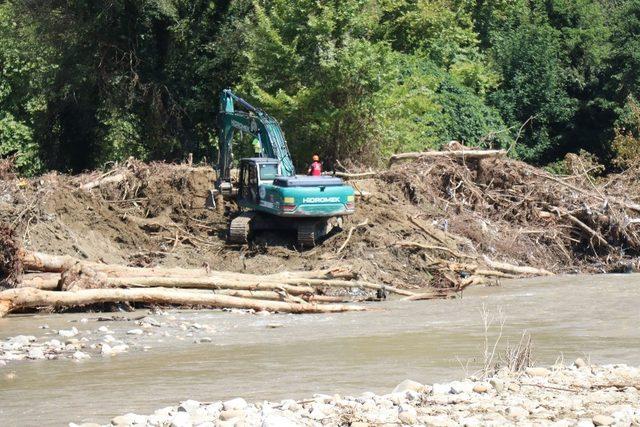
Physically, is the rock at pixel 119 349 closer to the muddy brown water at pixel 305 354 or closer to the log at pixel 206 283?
the muddy brown water at pixel 305 354

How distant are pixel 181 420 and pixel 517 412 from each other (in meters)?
→ 2.81

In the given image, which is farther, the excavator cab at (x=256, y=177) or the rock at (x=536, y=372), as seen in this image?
the excavator cab at (x=256, y=177)

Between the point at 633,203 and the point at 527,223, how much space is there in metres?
2.58

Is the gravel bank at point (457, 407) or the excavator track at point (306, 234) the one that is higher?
the excavator track at point (306, 234)

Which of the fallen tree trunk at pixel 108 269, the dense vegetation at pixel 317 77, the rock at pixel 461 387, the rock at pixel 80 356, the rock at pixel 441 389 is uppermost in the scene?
the dense vegetation at pixel 317 77

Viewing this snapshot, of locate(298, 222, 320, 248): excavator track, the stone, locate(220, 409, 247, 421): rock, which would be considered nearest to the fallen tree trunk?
locate(298, 222, 320, 248): excavator track

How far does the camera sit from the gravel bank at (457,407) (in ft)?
30.9

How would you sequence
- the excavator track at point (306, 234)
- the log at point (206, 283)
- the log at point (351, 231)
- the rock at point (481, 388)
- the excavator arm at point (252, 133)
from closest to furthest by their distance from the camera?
the rock at point (481, 388), the log at point (206, 283), the log at point (351, 231), the excavator track at point (306, 234), the excavator arm at point (252, 133)

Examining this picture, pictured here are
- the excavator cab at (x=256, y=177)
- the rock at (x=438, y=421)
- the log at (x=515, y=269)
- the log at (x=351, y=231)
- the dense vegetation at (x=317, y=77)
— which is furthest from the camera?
the dense vegetation at (x=317, y=77)

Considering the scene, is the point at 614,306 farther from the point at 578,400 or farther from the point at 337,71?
the point at 337,71

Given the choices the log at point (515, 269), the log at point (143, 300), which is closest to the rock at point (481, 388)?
the log at point (143, 300)

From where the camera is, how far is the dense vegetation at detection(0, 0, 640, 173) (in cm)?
3071

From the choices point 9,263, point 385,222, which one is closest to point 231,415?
point 9,263

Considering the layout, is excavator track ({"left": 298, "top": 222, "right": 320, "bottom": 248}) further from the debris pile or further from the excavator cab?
the excavator cab
